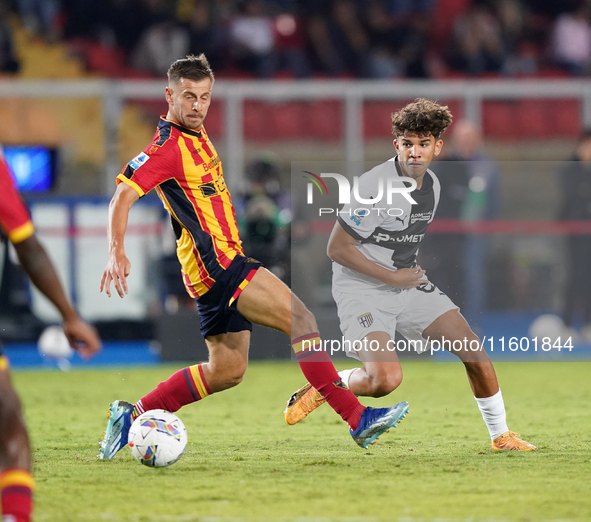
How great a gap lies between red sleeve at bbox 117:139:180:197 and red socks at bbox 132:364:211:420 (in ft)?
3.23

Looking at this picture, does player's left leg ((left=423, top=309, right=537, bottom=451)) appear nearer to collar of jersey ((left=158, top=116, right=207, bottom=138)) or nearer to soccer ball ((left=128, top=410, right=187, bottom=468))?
soccer ball ((left=128, top=410, right=187, bottom=468))

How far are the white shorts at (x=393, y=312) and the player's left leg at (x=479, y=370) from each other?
8 centimetres

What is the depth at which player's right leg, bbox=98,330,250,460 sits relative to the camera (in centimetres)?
495

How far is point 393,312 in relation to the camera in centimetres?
529

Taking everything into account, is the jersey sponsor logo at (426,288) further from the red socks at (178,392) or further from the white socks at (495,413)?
the red socks at (178,392)

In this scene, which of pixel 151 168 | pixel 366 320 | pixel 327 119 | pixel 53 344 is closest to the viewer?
pixel 151 168

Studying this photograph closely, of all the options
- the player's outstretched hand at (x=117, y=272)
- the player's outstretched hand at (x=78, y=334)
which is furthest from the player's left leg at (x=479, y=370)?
the player's outstretched hand at (x=78, y=334)

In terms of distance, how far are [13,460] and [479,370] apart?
2690 millimetres

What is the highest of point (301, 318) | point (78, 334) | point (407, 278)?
point (78, 334)

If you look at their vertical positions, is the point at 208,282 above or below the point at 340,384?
above

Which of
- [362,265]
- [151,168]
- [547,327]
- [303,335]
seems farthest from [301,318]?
[547,327]

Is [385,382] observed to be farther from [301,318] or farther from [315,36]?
[315,36]

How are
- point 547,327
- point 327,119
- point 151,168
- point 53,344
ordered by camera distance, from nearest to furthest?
point 151,168
point 53,344
point 547,327
point 327,119


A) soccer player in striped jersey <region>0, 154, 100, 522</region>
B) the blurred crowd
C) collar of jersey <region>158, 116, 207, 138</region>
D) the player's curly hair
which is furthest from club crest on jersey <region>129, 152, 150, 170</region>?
the blurred crowd
